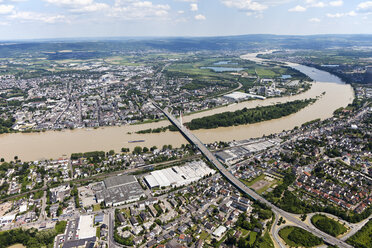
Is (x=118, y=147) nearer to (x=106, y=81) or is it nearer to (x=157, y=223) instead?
(x=157, y=223)

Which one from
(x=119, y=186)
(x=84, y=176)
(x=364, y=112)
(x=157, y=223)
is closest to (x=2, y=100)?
(x=84, y=176)

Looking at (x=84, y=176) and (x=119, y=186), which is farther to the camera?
(x=84, y=176)

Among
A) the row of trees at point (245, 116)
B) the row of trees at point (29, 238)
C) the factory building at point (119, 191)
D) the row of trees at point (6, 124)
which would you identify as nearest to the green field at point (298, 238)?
the factory building at point (119, 191)

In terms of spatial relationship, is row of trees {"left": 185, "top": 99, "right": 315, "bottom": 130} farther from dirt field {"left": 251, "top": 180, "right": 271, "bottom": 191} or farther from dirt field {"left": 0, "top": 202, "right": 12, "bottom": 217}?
dirt field {"left": 0, "top": 202, "right": 12, "bottom": 217}

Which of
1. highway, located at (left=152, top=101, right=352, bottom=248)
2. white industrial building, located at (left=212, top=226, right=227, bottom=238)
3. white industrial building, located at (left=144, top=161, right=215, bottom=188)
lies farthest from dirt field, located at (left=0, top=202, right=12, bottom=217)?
highway, located at (left=152, top=101, right=352, bottom=248)

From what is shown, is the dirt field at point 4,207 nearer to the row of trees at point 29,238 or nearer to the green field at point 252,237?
the row of trees at point 29,238

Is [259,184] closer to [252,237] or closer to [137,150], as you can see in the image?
[252,237]

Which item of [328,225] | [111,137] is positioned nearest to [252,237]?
[328,225]
